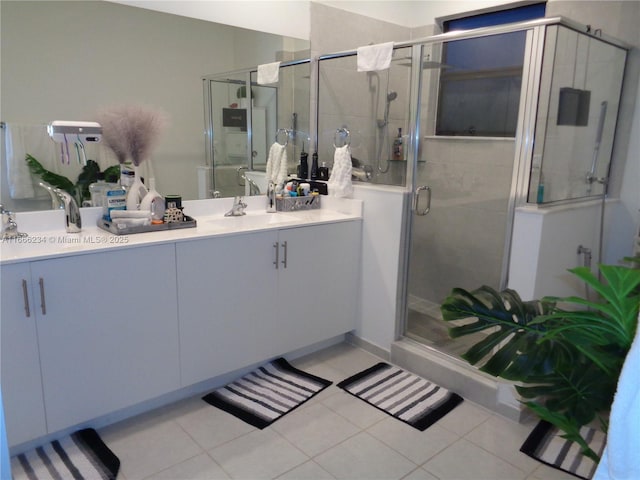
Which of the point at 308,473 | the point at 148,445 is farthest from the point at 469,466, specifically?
the point at 148,445

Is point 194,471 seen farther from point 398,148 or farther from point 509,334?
point 398,148

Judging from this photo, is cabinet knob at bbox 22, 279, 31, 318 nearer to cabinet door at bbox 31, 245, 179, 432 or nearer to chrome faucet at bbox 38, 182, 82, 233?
cabinet door at bbox 31, 245, 179, 432

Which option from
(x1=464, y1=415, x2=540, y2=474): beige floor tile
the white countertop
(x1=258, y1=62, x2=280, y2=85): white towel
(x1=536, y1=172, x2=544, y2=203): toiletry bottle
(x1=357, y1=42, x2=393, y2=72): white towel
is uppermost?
(x1=357, y1=42, x2=393, y2=72): white towel

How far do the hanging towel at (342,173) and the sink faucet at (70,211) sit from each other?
1.44 m

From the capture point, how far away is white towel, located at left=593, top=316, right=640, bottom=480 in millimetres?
602

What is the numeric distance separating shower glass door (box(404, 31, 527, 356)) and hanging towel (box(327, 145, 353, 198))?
424mm

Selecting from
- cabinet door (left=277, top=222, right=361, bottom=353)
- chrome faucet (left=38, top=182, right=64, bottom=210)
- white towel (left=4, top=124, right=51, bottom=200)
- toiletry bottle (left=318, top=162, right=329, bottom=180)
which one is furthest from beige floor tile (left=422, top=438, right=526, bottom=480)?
white towel (left=4, top=124, right=51, bottom=200)

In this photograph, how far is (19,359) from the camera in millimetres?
1732

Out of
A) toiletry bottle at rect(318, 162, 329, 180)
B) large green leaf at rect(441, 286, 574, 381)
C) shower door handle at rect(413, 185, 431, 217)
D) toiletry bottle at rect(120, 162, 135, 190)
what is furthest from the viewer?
toiletry bottle at rect(318, 162, 329, 180)

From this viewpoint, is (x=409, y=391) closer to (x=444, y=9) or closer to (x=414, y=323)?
(x=414, y=323)

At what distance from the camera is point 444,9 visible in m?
3.38

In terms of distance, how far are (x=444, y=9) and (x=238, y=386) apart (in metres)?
2.99

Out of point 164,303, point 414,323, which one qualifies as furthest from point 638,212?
point 164,303

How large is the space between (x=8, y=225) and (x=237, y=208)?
113cm
